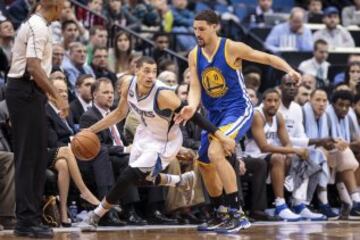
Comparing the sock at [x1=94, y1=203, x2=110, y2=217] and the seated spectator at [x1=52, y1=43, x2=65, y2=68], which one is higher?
the seated spectator at [x1=52, y1=43, x2=65, y2=68]

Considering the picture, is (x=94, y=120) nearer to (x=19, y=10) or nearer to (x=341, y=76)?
(x=19, y=10)

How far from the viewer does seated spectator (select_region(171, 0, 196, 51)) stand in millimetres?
17781

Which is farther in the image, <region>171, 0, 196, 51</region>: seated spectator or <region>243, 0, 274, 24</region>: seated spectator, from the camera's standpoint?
<region>243, 0, 274, 24</region>: seated spectator

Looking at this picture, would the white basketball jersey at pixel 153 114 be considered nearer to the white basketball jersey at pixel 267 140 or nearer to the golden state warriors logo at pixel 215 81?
the golden state warriors logo at pixel 215 81

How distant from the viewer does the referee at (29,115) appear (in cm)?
935

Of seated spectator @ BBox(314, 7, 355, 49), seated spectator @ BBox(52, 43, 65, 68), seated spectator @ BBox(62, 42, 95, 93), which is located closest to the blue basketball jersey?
seated spectator @ BBox(52, 43, 65, 68)

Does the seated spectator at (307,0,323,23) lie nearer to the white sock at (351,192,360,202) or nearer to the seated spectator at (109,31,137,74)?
the seated spectator at (109,31,137,74)

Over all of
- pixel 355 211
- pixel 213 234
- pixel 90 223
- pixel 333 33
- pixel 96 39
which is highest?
pixel 333 33

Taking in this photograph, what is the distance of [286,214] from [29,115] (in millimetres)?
4458

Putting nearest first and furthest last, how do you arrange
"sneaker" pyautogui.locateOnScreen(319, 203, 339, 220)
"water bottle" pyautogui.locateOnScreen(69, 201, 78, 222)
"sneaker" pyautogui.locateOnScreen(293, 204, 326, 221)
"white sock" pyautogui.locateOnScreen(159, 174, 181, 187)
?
"white sock" pyautogui.locateOnScreen(159, 174, 181, 187) < "water bottle" pyautogui.locateOnScreen(69, 201, 78, 222) < "sneaker" pyautogui.locateOnScreen(293, 204, 326, 221) < "sneaker" pyautogui.locateOnScreen(319, 203, 339, 220)

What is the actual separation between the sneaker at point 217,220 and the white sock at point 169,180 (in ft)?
1.72

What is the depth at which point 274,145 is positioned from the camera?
12992mm

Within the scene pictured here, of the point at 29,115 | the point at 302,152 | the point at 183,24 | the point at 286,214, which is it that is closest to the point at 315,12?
the point at 183,24

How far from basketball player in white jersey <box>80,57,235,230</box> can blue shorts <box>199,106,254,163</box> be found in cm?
24
